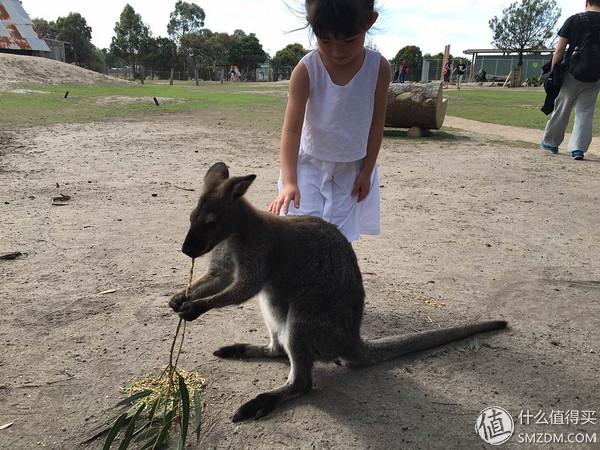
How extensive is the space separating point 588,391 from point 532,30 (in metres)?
53.4

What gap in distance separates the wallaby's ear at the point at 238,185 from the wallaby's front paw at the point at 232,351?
0.87 m

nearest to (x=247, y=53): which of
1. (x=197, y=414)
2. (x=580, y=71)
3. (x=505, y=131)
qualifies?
(x=505, y=131)

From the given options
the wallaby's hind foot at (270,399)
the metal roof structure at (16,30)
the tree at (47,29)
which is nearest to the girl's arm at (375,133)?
the wallaby's hind foot at (270,399)

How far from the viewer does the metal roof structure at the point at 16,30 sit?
1521 inches

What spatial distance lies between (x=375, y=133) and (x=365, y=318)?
1097 mm

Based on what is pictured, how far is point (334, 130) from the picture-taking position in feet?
8.68

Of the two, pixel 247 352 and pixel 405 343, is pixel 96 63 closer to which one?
pixel 247 352

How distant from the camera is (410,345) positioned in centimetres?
254

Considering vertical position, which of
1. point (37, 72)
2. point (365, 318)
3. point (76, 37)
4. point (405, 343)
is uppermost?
point (76, 37)

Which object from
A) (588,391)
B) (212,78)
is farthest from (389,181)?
(212,78)

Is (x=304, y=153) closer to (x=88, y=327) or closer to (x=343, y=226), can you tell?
(x=343, y=226)

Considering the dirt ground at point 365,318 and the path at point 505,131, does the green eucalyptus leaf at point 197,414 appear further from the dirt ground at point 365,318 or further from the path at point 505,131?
the path at point 505,131

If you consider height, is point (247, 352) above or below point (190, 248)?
below

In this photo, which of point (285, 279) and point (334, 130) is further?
point (334, 130)
